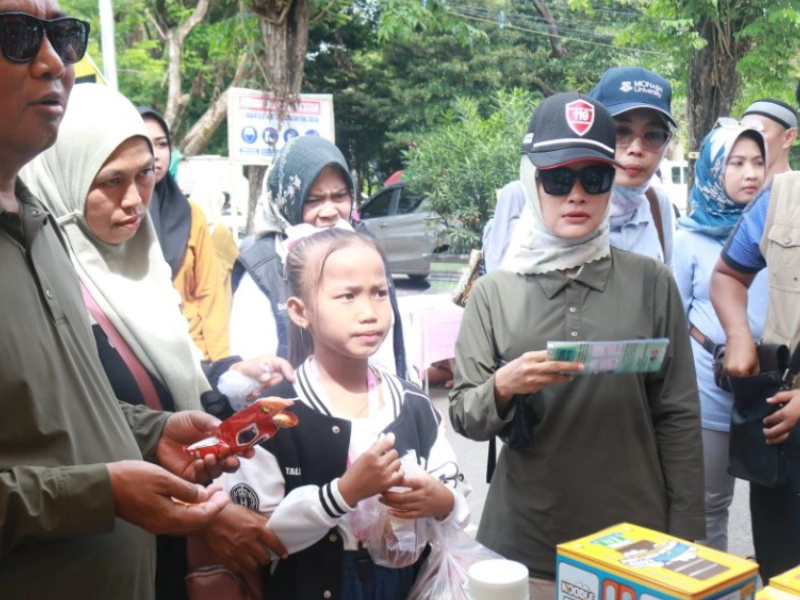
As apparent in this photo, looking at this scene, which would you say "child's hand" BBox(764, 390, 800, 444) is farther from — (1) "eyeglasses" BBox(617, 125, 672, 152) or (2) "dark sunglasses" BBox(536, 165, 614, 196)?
(1) "eyeglasses" BBox(617, 125, 672, 152)

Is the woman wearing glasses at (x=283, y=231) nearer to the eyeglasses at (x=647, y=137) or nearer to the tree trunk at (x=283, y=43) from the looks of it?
the eyeglasses at (x=647, y=137)

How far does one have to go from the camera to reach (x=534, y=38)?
24.7 m

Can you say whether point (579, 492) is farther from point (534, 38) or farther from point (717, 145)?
point (534, 38)

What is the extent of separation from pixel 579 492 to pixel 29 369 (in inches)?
53.1

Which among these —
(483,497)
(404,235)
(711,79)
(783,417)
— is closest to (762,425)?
(783,417)

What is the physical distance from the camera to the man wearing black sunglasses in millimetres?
1420

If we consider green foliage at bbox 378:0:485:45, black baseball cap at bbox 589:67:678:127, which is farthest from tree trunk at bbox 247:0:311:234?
black baseball cap at bbox 589:67:678:127

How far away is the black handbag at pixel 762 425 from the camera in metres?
2.53

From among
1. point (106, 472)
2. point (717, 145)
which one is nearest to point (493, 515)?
point (106, 472)

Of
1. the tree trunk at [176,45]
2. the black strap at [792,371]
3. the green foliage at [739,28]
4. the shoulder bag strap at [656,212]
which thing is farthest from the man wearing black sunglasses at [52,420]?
the tree trunk at [176,45]

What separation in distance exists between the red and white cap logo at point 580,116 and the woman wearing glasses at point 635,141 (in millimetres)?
758

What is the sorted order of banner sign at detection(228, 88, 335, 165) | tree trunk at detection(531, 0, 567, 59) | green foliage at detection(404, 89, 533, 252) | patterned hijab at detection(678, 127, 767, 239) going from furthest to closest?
tree trunk at detection(531, 0, 567, 59)
green foliage at detection(404, 89, 533, 252)
banner sign at detection(228, 88, 335, 165)
patterned hijab at detection(678, 127, 767, 239)

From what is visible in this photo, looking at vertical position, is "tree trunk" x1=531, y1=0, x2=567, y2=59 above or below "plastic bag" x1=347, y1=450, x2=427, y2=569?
above

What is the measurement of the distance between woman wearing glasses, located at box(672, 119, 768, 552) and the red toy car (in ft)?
6.66
